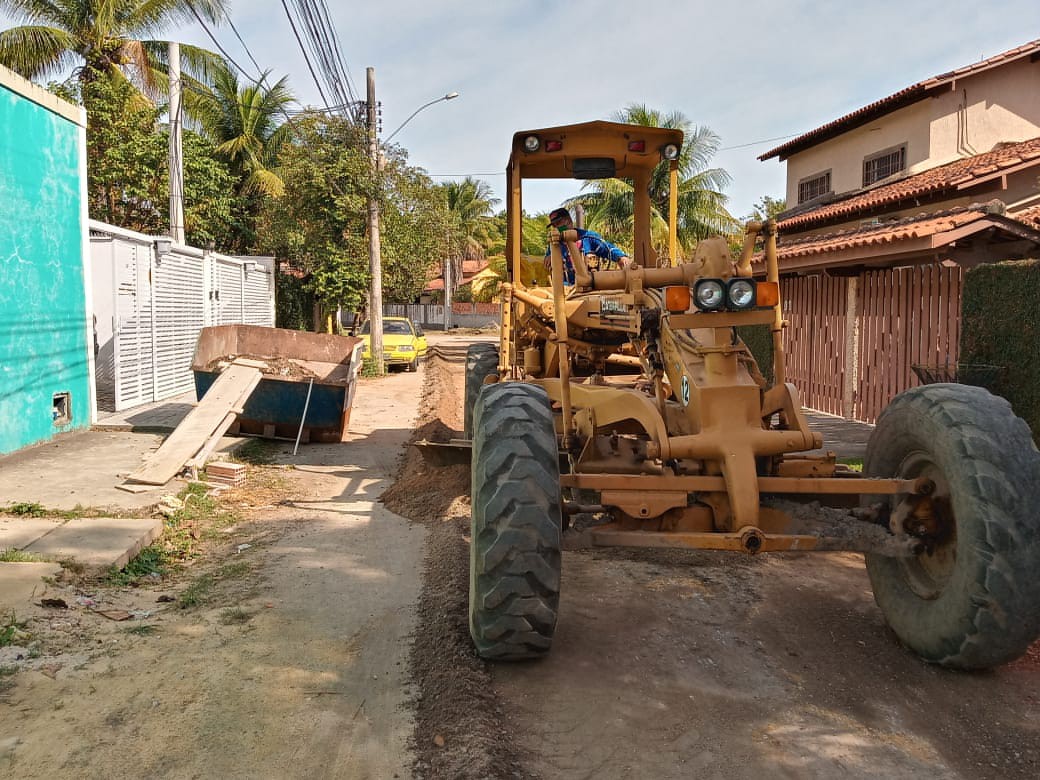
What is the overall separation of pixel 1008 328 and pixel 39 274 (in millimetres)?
10965

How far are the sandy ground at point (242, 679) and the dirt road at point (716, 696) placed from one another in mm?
259

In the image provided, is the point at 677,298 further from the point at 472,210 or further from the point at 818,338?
the point at 472,210

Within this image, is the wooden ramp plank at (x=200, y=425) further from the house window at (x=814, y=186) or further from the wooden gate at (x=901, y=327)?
the house window at (x=814, y=186)

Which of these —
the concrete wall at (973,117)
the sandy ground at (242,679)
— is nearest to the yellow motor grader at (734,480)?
the sandy ground at (242,679)

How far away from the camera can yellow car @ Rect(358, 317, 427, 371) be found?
24.0 metres

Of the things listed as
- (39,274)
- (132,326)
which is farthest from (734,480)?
(132,326)

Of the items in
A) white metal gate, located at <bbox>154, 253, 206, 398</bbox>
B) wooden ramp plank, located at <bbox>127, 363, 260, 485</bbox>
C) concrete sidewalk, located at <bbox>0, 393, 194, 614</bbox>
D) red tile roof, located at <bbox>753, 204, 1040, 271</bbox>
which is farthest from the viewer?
white metal gate, located at <bbox>154, 253, 206, 398</bbox>

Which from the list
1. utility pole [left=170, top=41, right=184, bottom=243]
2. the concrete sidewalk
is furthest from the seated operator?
utility pole [left=170, top=41, right=184, bottom=243]

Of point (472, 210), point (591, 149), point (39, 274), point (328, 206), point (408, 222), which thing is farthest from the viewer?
point (472, 210)

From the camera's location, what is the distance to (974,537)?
3701 mm

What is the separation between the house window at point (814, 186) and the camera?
69.8 ft

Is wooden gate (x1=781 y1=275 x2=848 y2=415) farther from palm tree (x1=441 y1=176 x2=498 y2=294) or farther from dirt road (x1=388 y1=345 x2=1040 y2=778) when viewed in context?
palm tree (x1=441 y1=176 x2=498 y2=294)

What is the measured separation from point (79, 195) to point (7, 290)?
7.82 feet

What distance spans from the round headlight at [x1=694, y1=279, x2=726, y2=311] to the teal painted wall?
823cm
